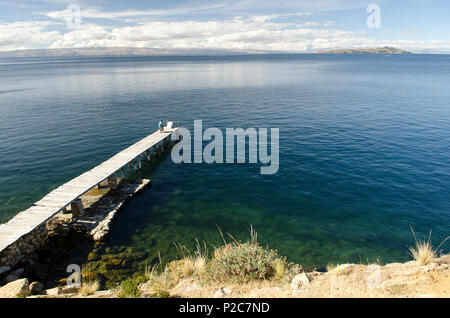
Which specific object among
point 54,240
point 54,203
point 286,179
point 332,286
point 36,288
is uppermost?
point 54,203

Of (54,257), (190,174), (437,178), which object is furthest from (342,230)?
(54,257)

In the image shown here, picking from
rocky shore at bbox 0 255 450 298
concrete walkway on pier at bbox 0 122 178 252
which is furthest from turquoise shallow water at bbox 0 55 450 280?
rocky shore at bbox 0 255 450 298

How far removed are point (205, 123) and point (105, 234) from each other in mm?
30154

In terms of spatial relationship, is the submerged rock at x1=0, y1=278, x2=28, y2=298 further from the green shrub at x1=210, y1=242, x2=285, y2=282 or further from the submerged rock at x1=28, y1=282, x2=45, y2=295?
the green shrub at x1=210, y1=242, x2=285, y2=282

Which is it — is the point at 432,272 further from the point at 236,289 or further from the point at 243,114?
the point at 243,114

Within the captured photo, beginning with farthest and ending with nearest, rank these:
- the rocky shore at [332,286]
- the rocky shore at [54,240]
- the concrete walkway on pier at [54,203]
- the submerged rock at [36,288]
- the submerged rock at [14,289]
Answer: the concrete walkway on pier at [54,203] < the rocky shore at [54,240] < the submerged rock at [36,288] < the submerged rock at [14,289] < the rocky shore at [332,286]

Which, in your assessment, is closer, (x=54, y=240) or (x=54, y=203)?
(x=54, y=240)

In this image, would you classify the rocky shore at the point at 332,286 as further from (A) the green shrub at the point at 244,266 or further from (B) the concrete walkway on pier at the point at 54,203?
(B) the concrete walkway on pier at the point at 54,203

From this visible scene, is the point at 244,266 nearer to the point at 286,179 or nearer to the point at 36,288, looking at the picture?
the point at 36,288

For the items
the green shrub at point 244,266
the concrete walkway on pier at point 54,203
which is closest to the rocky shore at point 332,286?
the green shrub at point 244,266

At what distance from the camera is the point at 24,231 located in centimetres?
1669

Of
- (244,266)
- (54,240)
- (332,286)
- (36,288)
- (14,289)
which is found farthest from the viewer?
(54,240)

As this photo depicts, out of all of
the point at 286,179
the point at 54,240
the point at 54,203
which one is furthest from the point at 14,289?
the point at 286,179

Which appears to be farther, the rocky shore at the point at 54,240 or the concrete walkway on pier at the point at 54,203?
the concrete walkway on pier at the point at 54,203
